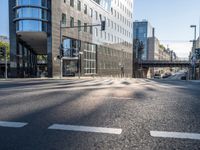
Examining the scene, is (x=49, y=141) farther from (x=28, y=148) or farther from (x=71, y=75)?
(x=71, y=75)

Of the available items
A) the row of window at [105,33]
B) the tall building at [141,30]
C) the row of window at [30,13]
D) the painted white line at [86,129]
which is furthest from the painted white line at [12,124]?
the tall building at [141,30]

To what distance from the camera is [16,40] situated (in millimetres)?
32656

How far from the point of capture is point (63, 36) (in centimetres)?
3375

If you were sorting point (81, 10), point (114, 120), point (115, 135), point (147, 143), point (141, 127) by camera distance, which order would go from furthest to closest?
point (81, 10) → point (114, 120) → point (141, 127) → point (115, 135) → point (147, 143)

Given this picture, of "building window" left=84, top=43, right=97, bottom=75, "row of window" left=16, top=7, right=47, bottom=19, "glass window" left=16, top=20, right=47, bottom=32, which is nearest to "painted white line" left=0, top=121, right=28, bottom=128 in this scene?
"glass window" left=16, top=20, right=47, bottom=32

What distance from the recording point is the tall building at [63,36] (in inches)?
1228

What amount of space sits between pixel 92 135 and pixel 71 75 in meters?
32.9

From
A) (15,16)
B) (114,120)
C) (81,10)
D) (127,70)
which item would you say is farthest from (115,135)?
(127,70)

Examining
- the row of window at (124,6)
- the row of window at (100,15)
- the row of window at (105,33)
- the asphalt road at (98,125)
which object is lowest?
the asphalt road at (98,125)

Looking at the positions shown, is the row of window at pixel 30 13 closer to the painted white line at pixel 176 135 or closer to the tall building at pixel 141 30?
the painted white line at pixel 176 135

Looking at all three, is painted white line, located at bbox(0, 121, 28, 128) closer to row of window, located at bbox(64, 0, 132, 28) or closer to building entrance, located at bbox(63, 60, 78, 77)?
building entrance, located at bbox(63, 60, 78, 77)

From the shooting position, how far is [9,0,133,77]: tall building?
31203mm

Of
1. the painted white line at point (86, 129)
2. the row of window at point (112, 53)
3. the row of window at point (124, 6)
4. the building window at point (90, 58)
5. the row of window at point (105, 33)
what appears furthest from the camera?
the row of window at point (124, 6)

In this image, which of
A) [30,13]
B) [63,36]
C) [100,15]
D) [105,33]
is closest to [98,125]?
[30,13]
